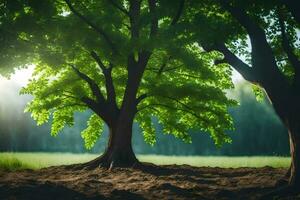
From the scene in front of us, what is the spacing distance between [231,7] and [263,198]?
535 cm

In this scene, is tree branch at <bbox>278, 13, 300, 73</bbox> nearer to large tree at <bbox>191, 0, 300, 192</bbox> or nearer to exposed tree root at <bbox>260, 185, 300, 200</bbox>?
large tree at <bbox>191, 0, 300, 192</bbox>

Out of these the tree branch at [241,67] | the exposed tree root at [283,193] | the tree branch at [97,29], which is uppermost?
the tree branch at [97,29]

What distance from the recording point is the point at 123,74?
23.9 m

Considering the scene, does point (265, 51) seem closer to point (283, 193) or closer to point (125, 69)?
point (283, 193)

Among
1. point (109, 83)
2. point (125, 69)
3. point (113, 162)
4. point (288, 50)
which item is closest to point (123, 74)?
point (125, 69)

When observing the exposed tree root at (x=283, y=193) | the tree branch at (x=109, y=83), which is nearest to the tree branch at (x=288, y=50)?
the exposed tree root at (x=283, y=193)

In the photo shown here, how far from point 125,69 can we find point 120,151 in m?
5.04

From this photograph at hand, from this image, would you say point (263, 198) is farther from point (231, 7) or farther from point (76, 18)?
point (76, 18)

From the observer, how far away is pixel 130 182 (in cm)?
1514

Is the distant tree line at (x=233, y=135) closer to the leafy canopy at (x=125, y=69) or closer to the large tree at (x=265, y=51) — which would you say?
the leafy canopy at (x=125, y=69)

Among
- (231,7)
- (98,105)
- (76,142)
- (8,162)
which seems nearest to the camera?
(231,7)

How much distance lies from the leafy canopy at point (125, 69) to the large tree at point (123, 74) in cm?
4

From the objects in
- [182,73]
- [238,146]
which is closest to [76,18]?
[182,73]

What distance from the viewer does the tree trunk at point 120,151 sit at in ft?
68.7
